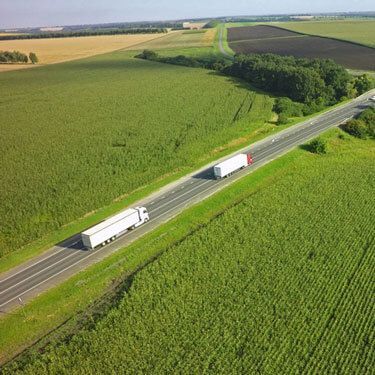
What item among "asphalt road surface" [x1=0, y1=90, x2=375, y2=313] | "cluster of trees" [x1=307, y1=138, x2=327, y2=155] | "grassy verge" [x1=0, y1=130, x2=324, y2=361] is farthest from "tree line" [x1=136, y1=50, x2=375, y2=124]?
"grassy verge" [x1=0, y1=130, x2=324, y2=361]

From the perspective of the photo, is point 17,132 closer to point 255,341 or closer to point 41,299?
point 41,299

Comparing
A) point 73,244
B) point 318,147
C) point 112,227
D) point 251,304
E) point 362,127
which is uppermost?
point 112,227

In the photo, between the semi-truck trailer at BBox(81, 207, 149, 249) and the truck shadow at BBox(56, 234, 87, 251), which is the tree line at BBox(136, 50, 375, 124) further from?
the truck shadow at BBox(56, 234, 87, 251)

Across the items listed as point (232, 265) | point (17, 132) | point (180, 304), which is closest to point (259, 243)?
point (232, 265)

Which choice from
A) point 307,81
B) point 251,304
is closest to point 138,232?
point 251,304

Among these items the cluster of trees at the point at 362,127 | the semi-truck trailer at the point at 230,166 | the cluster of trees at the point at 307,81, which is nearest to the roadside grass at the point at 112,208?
the semi-truck trailer at the point at 230,166

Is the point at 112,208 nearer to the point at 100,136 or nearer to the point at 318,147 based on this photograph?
the point at 100,136
